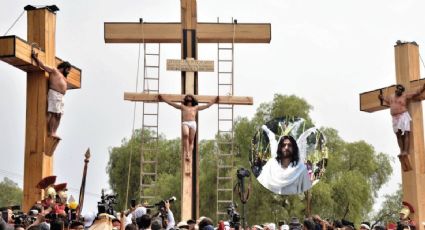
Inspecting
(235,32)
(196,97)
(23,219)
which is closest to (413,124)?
(235,32)

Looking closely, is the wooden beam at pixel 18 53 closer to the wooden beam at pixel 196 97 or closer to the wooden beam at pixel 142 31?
the wooden beam at pixel 196 97

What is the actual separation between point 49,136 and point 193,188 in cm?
356

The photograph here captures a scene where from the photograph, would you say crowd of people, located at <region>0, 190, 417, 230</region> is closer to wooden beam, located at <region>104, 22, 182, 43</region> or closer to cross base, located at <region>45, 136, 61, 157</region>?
cross base, located at <region>45, 136, 61, 157</region>

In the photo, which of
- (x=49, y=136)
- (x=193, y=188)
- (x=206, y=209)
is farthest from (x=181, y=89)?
(x=206, y=209)

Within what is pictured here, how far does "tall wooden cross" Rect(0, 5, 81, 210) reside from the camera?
1560 cm

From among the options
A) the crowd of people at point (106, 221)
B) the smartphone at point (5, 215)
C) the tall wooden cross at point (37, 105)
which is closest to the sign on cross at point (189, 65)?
the tall wooden cross at point (37, 105)

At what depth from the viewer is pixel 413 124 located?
1847 cm

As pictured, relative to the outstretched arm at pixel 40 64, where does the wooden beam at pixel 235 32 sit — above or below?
above

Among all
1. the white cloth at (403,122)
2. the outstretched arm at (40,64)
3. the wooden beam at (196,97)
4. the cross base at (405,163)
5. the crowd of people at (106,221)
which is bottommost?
the crowd of people at (106,221)

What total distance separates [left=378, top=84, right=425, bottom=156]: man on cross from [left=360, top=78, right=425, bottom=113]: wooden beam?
0.18 m

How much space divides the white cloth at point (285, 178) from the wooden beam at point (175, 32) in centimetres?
1030

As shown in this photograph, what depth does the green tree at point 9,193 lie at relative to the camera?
195 feet

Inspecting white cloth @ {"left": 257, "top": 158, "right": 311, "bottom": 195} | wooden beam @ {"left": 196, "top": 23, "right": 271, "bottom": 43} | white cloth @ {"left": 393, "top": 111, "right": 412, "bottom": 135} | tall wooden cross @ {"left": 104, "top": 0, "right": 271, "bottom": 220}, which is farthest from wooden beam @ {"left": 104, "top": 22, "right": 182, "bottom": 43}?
white cloth @ {"left": 257, "top": 158, "right": 311, "bottom": 195}

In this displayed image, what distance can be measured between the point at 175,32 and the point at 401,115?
5000mm
